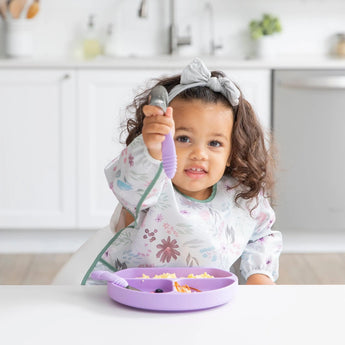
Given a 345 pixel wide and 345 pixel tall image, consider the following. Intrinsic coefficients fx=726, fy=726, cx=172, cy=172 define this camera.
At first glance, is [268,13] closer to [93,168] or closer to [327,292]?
[93,168]

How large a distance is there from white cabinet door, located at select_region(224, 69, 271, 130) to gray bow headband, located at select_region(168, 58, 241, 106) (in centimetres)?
215

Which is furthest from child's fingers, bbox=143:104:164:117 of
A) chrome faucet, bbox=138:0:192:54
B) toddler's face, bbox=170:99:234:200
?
chrome faucet, bbox=138:0:192:54

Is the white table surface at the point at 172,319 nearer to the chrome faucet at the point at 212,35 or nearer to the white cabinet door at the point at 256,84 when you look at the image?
the white cabinet door at the point at 256,84

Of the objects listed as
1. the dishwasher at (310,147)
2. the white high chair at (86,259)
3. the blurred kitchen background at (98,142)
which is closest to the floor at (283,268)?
the blurred kitchen background at (98,142)

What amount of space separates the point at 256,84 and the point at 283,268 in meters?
0.90

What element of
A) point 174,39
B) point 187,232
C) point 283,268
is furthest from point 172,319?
point 174,39

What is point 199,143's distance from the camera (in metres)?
1.36

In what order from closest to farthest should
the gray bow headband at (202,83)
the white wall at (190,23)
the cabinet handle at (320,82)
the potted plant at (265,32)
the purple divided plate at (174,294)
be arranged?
the purple divided plate at (174,294)
the gray bow headband at (202,83)
the cabinet handle at (320,82)
the potted plant at (265,32)
the white wall at (190,23)

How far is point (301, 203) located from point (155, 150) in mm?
2672

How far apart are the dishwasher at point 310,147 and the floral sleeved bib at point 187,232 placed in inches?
81.7

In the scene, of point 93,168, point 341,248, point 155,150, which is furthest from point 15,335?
point 341,248

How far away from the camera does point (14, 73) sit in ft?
11.7

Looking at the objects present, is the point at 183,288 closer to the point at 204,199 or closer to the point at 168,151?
the point at 168,151

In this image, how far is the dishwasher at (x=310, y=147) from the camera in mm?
3543
